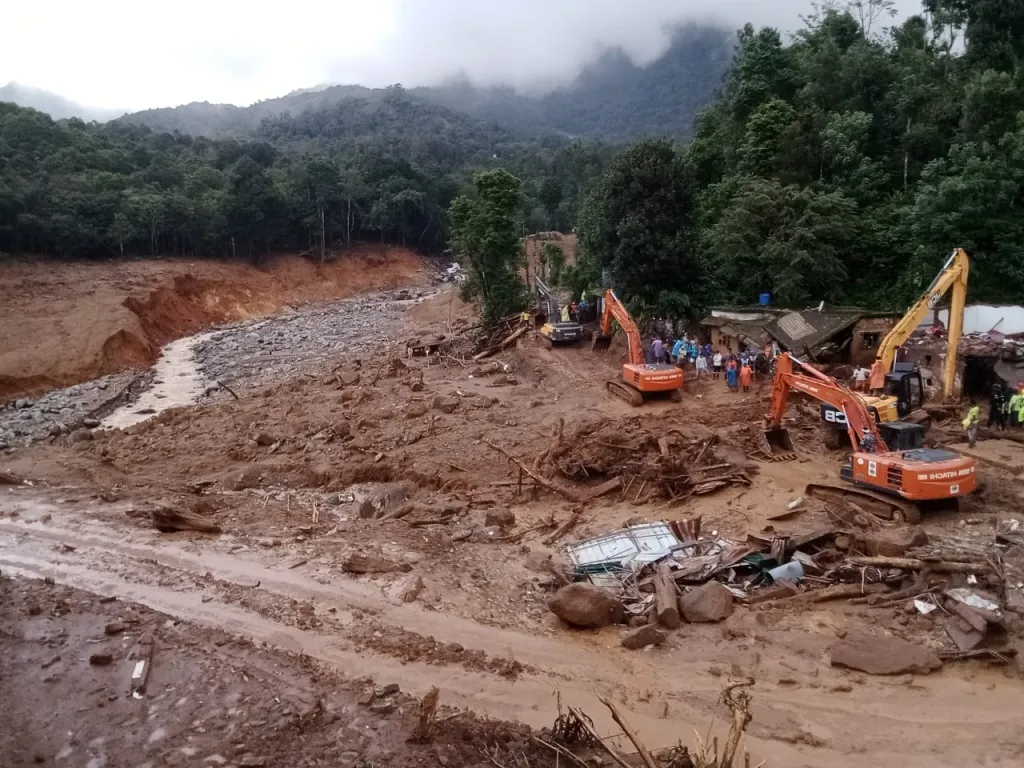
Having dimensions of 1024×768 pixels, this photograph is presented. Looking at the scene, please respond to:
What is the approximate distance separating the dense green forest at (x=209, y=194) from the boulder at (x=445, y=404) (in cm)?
2587

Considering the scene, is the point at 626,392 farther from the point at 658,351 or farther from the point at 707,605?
the point at 707,605

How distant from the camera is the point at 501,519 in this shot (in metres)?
14.7

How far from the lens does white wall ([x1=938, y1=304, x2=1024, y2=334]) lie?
23.0m

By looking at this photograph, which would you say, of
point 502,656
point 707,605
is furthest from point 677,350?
point 502,656

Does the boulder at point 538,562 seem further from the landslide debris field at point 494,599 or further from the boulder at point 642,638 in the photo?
the boulder at point 642,638

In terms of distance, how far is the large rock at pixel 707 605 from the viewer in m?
10.5

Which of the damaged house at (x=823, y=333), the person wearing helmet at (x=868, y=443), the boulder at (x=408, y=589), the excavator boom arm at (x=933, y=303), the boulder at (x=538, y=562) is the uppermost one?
the excavator boom arm at (x=933, y=303)

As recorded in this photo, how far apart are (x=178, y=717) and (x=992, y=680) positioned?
8.94 metres

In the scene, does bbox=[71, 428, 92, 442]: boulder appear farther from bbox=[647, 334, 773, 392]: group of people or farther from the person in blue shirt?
the person in blue shirt

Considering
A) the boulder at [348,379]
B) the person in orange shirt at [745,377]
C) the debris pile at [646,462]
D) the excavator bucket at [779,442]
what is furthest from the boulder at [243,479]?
the person in orange shirt at [745,377]

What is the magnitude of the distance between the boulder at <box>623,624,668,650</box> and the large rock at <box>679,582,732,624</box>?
2.56 feet

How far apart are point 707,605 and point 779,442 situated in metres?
7.57

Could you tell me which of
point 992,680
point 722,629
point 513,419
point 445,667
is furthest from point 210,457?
point 992,680

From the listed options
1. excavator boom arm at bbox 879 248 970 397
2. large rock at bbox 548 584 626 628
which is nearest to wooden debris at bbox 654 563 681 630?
large rock at bbox 548 584 626 628
